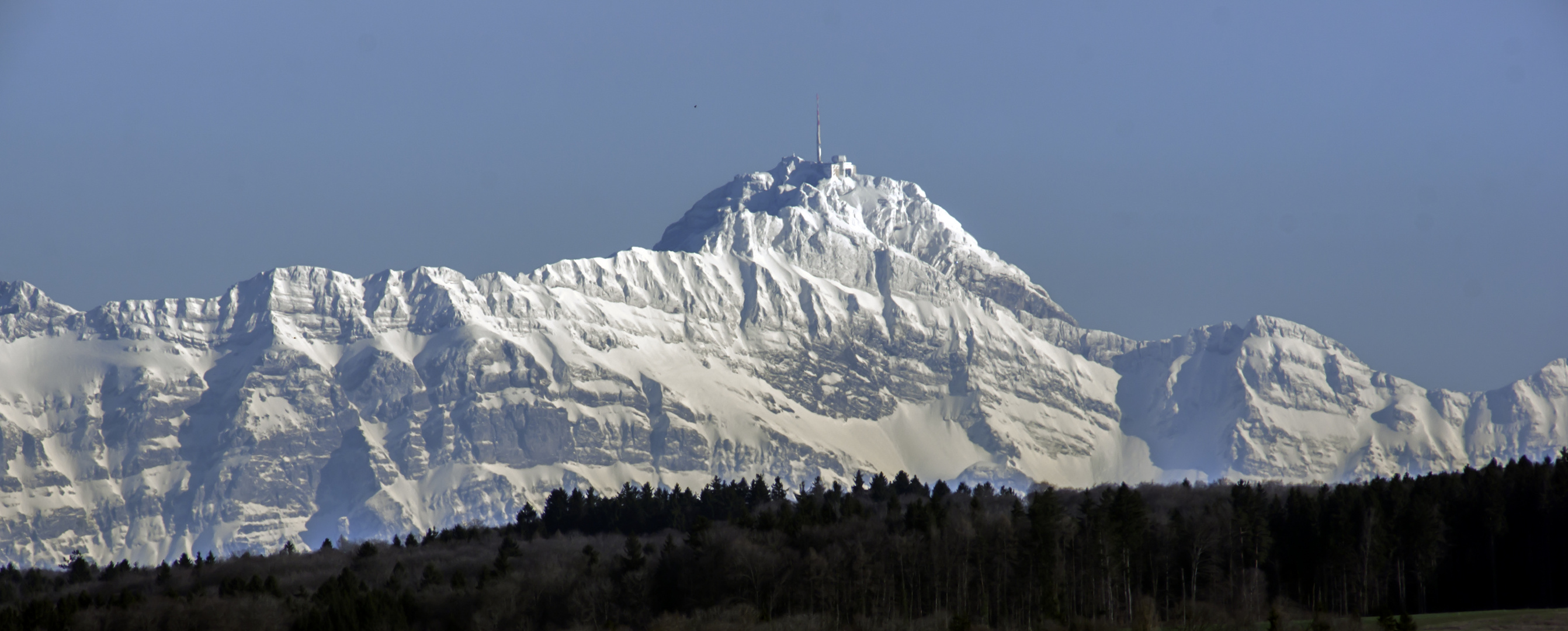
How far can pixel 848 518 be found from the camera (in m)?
173

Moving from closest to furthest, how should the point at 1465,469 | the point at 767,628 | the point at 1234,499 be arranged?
the point at 767,628 → the point at 1234,499 → the point at 1465,469

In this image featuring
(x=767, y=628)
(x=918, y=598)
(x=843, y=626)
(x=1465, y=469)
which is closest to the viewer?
(x=767, y=628)

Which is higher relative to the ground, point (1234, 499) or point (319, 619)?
point (1234, 499)

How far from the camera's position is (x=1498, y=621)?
115188 mm

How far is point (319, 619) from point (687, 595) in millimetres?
30677

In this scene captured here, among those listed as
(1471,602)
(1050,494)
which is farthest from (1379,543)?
(1050,494)

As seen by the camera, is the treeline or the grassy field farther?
the treeline

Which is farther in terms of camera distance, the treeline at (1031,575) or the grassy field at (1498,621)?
the treeline at (1031,575)

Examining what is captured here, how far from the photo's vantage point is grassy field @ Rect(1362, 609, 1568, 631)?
4414 inches

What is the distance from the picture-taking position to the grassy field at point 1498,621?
112 metres

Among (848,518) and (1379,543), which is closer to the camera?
(1379,543)

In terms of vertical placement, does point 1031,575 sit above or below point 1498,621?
above

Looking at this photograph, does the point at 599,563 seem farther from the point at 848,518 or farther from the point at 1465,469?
the point at 1465,469

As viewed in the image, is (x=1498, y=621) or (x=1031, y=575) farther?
(x=1031, y=575)
